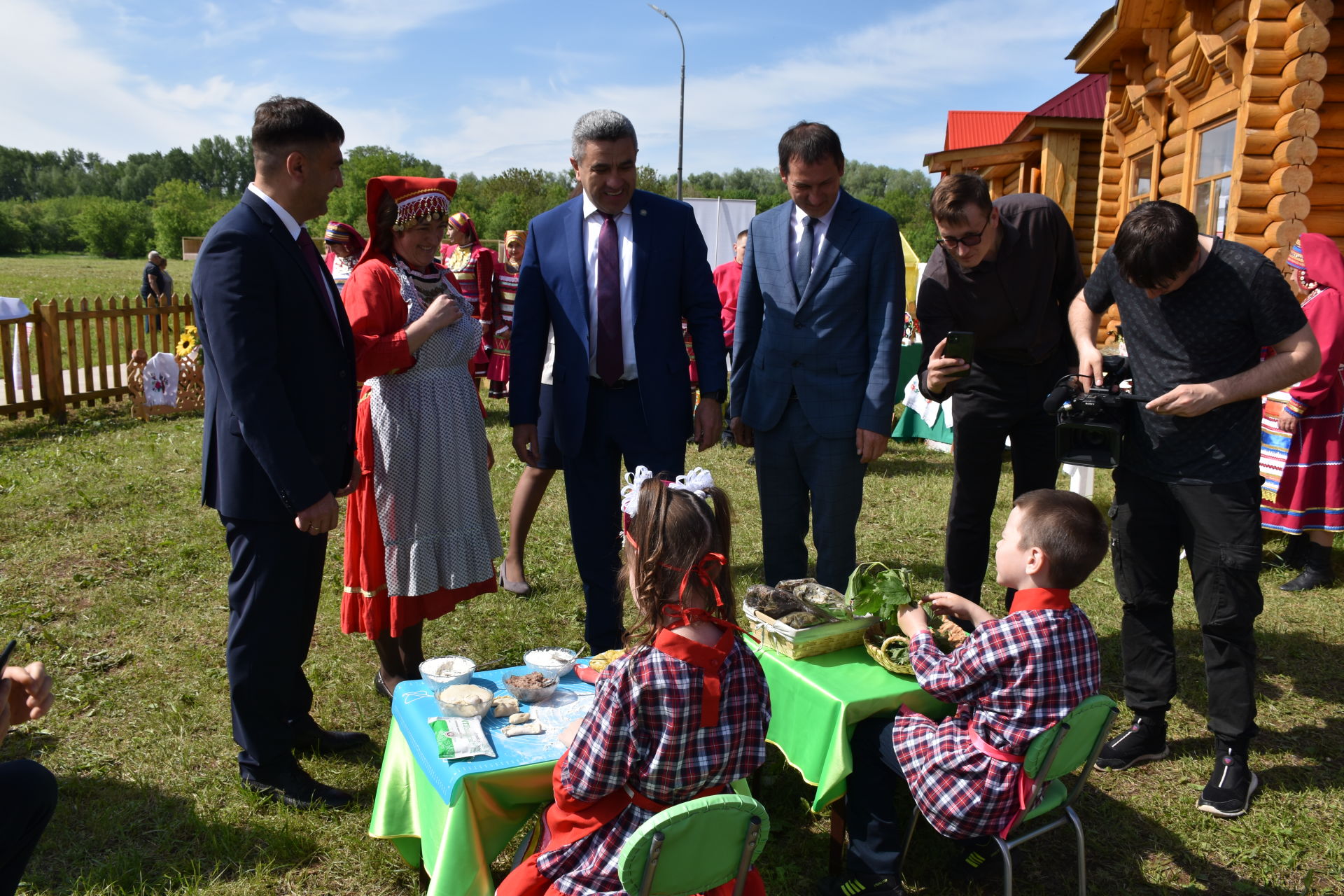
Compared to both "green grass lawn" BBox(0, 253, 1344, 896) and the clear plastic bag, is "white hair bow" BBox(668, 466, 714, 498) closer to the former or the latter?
the clear plastic bag

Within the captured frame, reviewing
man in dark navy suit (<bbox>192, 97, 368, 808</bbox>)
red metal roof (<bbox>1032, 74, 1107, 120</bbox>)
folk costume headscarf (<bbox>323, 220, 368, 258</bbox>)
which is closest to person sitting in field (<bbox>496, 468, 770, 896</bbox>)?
man in dark navy suit (<bbox>192, 97, 368, 808</bbox>)

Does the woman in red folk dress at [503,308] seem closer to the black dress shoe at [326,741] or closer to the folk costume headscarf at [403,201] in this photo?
the folk costume headscarf at [403,201]

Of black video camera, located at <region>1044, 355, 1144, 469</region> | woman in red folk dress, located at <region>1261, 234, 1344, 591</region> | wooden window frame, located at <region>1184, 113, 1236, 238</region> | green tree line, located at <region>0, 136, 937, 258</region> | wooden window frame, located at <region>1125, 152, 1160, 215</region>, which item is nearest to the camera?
black video camera, located at <region>1044, 355, 1144, 469</region>

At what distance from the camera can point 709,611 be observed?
203cm

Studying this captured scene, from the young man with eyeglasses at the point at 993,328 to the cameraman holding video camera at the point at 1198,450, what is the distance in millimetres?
524

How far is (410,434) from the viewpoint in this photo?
3395 millimetres

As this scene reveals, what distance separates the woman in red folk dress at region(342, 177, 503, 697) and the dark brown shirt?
1987 mm

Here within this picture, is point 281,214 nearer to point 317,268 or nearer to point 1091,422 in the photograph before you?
point 317,268

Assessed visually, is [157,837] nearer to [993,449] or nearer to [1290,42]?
[993,449]

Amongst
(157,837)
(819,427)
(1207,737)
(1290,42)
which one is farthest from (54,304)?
(1290,42)

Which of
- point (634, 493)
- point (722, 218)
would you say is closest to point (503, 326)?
point (634, 493)

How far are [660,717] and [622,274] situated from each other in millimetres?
1976

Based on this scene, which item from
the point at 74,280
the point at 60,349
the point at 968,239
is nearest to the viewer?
the point at 968,239

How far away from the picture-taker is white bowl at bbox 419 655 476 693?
8.46 feet
